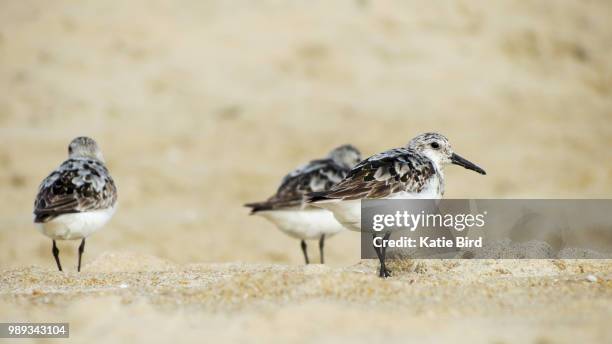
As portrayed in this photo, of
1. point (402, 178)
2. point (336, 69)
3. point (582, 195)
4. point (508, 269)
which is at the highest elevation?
point (336, 69)

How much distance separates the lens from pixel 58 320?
5188mm

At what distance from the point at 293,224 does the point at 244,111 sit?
5701 millimetres

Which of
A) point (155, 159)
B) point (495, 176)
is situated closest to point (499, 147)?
point (495, 176)

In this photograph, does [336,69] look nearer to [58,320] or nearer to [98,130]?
[98,130]

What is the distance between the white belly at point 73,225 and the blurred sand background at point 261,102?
297 millimetres

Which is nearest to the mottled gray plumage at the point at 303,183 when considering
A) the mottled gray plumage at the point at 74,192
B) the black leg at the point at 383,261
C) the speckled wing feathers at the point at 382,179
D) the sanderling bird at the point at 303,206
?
the sanderling bird at the point at 303,206

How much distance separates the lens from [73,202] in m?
8.16

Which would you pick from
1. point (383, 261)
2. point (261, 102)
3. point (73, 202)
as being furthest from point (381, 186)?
point (261, 102)

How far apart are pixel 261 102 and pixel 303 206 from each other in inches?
238

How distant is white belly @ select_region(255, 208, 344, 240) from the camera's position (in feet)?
30.5

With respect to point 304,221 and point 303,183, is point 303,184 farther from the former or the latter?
point 304,221

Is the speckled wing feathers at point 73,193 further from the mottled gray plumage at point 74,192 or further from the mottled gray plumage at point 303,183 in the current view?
the mottled gray plumage at point 303,183

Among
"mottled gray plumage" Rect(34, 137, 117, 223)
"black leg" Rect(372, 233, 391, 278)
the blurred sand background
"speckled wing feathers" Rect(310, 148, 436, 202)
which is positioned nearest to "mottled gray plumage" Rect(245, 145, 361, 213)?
the blurred sand background

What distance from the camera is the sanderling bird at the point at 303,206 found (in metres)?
9.22
